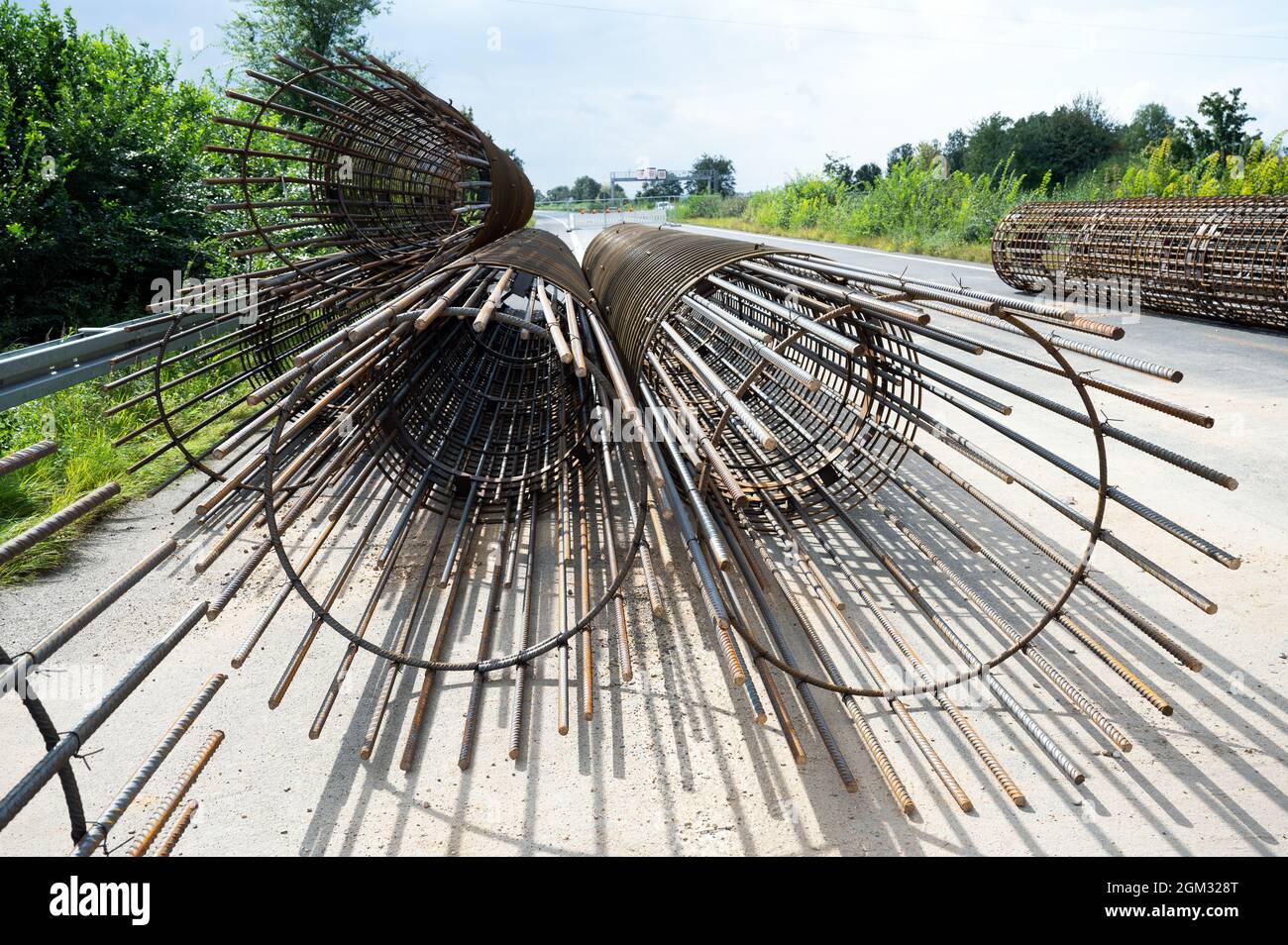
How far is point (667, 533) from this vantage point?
4344 mm

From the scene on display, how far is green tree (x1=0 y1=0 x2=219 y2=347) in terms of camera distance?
8.62 meters

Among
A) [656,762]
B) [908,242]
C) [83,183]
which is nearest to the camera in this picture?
[656,762]

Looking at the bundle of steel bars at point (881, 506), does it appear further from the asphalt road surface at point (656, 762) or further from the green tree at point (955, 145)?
the green tree at point (955, 145)

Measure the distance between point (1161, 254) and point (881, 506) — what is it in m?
9.21

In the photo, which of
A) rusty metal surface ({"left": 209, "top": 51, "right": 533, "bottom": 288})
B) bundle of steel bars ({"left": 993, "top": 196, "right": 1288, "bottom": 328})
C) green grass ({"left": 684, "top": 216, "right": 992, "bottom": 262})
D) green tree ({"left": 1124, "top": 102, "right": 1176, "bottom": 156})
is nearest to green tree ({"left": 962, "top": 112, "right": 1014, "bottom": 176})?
green tree ({"left": 1124, "top": 102, "right": 1176, "bottom": 156})

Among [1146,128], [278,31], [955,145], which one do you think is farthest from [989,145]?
[278,31]

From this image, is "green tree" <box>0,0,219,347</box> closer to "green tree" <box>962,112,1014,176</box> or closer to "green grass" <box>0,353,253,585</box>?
"green grass" <box>0,353,253,585</box>

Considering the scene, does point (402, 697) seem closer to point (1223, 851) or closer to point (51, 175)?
point (1223, 851)

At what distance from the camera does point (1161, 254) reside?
10414 mm

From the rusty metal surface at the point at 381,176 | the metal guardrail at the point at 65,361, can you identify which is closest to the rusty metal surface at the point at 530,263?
the rusty metal surface at the point at 381,176

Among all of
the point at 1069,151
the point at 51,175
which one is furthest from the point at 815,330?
the point at 1069,151

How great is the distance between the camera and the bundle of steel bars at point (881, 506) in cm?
250

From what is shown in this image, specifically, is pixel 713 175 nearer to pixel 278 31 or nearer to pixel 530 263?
pixel 278 31
